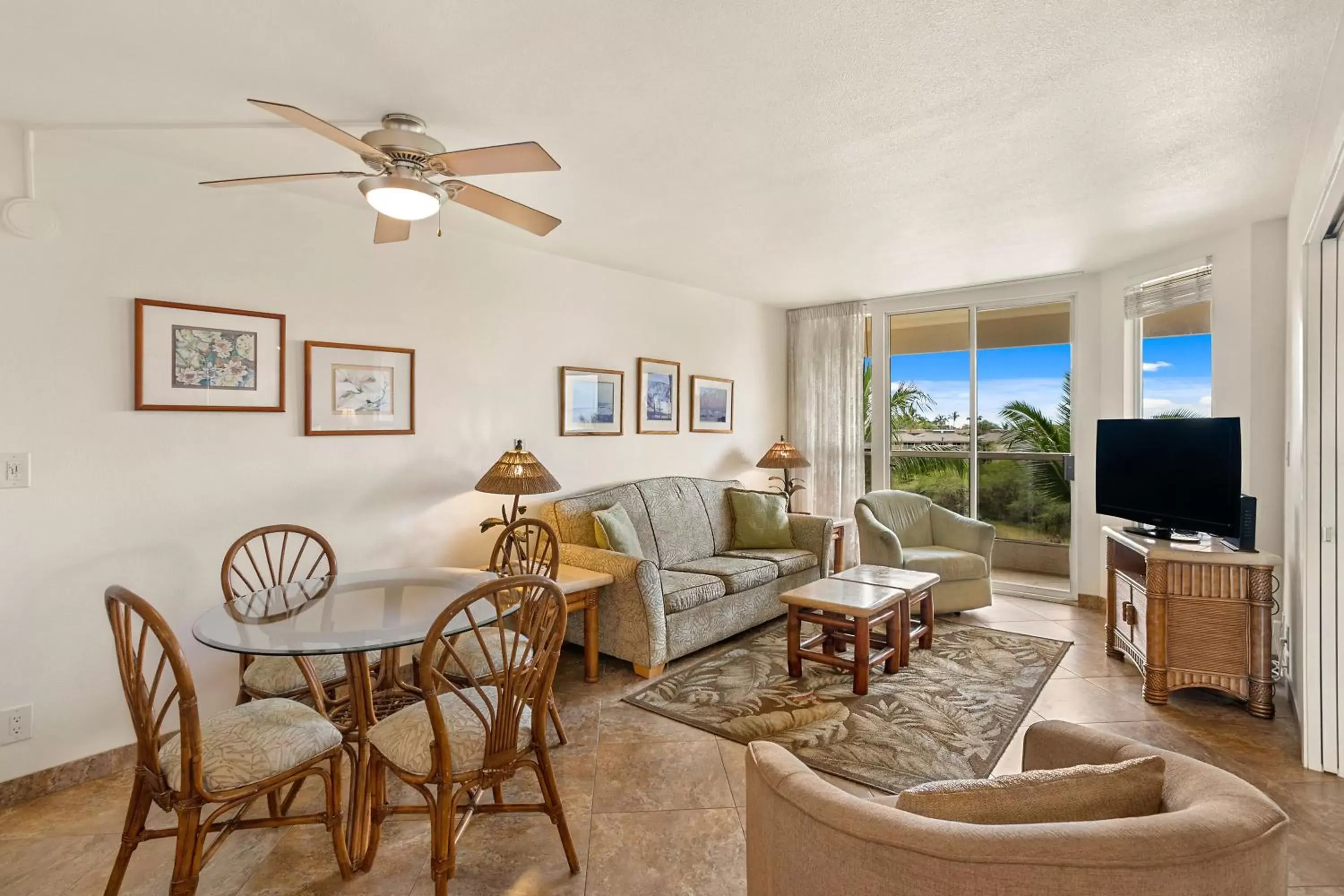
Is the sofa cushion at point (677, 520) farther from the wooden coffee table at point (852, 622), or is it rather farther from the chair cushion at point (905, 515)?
the chair cushion at point (905, 515)

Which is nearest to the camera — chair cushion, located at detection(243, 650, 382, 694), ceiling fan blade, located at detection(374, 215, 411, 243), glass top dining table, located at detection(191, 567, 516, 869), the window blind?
glass top dining table, located at detection(191, 567, 516, 869)

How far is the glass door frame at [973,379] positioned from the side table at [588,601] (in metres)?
3.33

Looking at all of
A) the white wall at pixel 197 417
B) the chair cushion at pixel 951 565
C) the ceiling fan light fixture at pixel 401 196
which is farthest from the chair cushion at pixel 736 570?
the ceiling fan light fixture at pixel 401 196

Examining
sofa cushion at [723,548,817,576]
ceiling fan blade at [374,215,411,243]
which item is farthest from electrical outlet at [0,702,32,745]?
sofa cushion at [723,548,817,576]

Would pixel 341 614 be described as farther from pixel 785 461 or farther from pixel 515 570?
pixel 785 461

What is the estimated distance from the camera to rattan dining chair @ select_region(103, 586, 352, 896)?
171 cm

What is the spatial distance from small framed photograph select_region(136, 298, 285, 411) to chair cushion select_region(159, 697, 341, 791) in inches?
59.4

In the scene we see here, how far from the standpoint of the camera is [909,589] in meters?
3.77

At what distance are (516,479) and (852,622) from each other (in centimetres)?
197

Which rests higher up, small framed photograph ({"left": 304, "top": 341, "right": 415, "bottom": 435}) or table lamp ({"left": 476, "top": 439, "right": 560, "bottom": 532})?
small framed photograph ({"left": 304, "top": 341, "right": 415, "bottom": 435})

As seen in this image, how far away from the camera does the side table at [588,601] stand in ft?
11.7

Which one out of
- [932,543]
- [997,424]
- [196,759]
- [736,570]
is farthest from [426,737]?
[997,424]

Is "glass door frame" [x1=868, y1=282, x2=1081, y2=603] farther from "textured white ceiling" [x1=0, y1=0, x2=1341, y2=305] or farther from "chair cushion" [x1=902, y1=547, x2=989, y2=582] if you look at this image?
"textured white ceiling" [x1=0, y1=0, x2=1341, y2=305]

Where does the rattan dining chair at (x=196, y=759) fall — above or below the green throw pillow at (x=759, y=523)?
below
